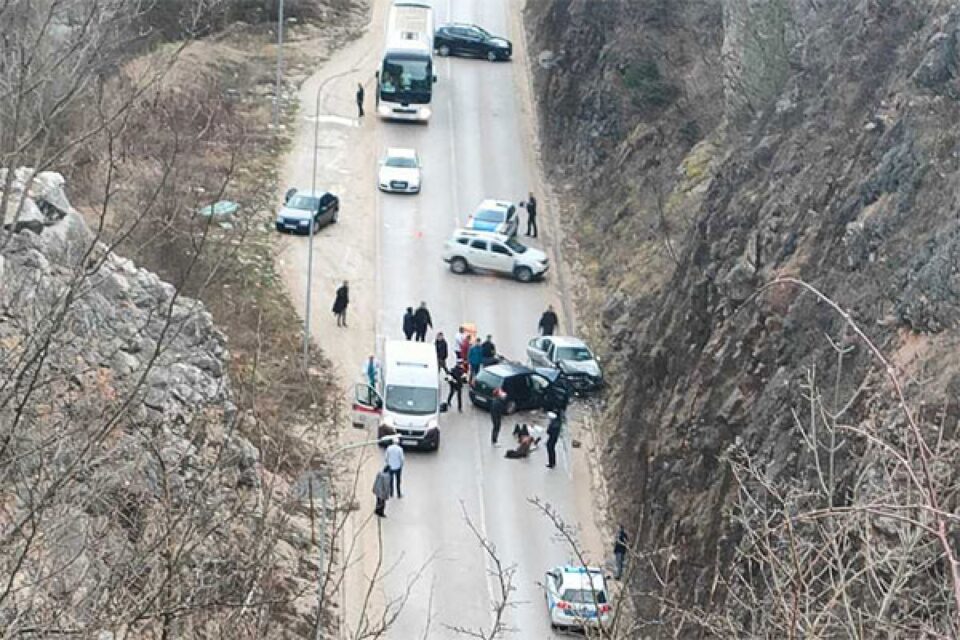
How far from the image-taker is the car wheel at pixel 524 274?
43.6m

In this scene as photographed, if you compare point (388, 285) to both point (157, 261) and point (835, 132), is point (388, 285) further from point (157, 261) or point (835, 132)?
Answer: point (835, 132)

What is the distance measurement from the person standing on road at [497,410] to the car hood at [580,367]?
2091 mm

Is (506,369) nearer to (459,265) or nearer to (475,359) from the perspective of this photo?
(475,359)

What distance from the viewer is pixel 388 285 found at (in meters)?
43.2

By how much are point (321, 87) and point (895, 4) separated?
2285cm

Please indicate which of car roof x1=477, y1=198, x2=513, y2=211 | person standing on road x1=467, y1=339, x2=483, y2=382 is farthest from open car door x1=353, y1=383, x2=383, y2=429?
car roof x1=477, y1=198, x2=513, y2=211

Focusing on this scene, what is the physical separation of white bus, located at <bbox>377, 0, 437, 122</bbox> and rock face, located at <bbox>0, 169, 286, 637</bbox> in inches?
926

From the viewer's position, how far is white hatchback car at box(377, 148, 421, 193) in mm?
48156

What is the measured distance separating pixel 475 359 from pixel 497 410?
271 centimetres

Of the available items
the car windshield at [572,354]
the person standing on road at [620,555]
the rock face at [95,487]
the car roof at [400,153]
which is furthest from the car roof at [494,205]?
the rock face at [95,487]

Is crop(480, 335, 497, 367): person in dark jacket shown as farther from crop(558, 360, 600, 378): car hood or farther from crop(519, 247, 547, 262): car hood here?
crop(519, 247, 547, 262): car hood

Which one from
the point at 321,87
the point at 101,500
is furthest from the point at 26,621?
the point at 321,87

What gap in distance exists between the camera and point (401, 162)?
48719 millimetres

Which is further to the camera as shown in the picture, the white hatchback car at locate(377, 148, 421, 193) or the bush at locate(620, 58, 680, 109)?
the bush at locate(620, 58, 680, 109)
